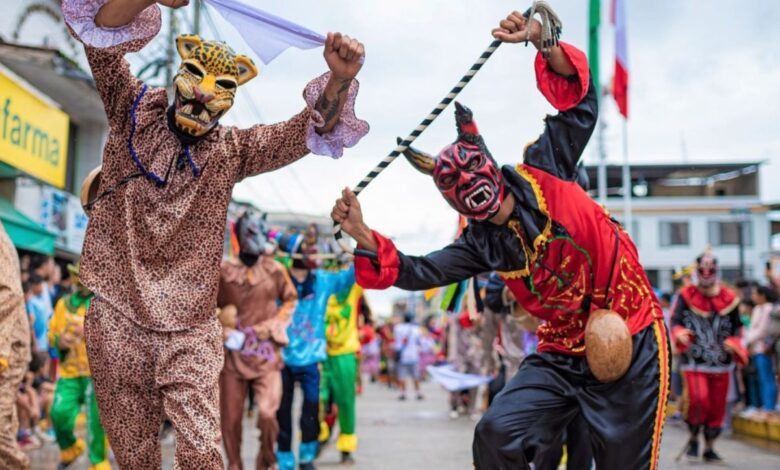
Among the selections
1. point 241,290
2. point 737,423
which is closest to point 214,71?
point 241,290

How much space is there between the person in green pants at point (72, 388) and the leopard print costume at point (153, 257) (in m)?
4.55

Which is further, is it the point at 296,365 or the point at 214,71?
the point at 296,365

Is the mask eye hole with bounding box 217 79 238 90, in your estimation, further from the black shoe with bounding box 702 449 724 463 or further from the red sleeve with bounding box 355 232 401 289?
the black shoe with bounding box 702 449 724 463

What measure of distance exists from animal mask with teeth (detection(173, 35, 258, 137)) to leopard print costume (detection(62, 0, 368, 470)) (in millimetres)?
111

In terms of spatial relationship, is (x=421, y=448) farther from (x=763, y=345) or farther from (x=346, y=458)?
(x=763, y=345)

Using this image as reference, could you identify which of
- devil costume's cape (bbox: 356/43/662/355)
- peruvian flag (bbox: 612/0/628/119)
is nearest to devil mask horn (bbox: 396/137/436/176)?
devil costume's cape (bbox: 356/43/662/355)

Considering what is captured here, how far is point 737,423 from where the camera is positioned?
1398 cm

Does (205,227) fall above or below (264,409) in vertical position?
above

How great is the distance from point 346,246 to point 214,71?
939 mm

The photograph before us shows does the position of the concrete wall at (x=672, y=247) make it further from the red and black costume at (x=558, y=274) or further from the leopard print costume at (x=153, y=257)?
the leopard print costume at (x=153, y=257)

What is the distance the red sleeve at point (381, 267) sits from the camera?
4383 mm

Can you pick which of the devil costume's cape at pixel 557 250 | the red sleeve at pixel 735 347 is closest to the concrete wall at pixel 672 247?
the red sleeve at pixel 735 347

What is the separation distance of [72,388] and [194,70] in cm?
575

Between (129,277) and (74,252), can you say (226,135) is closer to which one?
(129,277)
